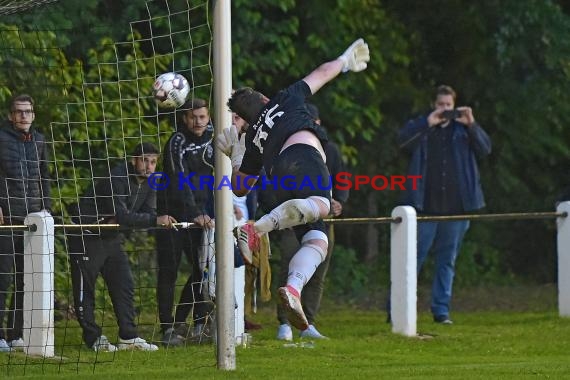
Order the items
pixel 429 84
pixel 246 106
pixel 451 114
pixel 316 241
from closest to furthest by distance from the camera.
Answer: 1. pixel 316 241
2. pixel 246 106
3. pixel 451 114
4. pixel 429 84

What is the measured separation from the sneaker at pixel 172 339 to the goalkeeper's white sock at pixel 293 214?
2752 millimetres

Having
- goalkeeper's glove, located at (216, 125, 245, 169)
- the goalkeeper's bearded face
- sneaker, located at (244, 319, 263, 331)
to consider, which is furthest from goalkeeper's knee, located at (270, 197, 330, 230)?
sneaker, located at (244, 319, 263, 331)

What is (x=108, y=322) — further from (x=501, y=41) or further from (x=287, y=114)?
(x=501, y=41)

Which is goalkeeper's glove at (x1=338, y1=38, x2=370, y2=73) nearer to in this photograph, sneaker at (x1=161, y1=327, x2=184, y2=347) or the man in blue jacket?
sneaker at (x1=161, y1=327, x2=184, y2=347)

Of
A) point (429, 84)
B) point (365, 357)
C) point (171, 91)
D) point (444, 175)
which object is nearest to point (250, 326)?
point (365, 357)

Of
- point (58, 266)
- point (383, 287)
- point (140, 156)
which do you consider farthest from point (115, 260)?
point (383, 287)

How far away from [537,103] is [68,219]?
7.85 meters

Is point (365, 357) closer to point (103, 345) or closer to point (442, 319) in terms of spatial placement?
point (103, 345)

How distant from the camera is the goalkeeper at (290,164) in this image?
9484 millimetres

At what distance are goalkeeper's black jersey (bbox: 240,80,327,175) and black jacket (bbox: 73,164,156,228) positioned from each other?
2297 millimetres

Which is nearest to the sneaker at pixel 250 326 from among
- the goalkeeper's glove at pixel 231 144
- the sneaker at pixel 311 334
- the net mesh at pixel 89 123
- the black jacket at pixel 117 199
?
the net mesh at pixel 89 123

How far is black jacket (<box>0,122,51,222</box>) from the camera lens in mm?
12094

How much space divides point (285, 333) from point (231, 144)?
10.9 ft

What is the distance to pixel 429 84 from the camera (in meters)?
20.4
